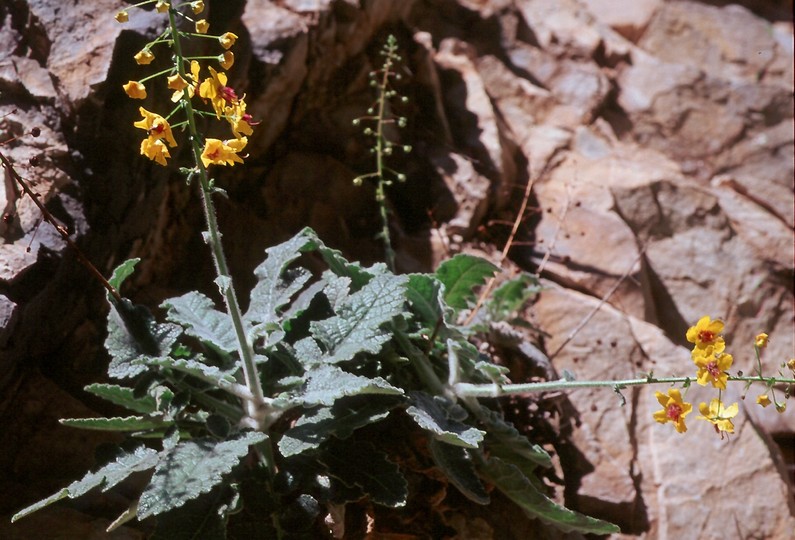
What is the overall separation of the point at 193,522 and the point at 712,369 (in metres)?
1.35

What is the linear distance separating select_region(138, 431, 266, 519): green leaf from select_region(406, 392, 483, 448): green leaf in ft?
1.39

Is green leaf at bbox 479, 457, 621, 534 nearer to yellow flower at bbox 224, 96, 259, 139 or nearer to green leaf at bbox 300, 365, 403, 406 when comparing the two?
green leaf at bbox 300, 365, 403, 406

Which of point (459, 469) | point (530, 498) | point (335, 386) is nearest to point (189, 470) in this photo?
point (335, 386)

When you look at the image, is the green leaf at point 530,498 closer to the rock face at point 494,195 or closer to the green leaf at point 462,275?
the rock face at point 494,195

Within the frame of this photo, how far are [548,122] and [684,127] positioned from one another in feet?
2.84

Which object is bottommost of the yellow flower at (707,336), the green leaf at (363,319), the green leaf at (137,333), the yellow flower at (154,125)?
the green leaf at (137,333)

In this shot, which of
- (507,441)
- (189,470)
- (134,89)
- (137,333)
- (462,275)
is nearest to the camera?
(134,89)

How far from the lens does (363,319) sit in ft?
7.50

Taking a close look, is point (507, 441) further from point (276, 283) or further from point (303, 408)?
point (276, 283)

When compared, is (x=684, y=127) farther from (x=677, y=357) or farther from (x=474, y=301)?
(x=474, y=301)

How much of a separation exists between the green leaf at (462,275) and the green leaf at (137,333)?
870mm

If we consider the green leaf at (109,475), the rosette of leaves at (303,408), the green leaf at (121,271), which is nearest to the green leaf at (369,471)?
the rosette of leaves at (303,408)

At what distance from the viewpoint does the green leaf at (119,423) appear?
2160mm

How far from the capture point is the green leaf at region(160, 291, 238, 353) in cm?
230
